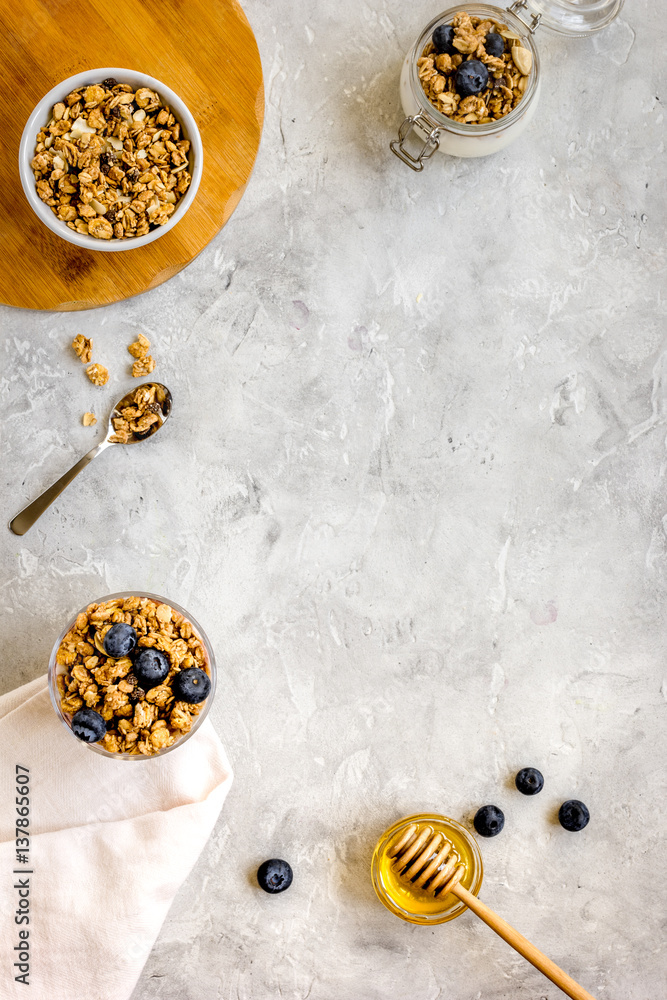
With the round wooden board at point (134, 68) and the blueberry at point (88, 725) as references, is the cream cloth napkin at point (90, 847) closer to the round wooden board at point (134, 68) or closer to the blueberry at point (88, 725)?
the blueberry at point (88, 725)

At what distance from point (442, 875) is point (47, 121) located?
5.03 feet

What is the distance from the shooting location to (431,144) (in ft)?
4.42

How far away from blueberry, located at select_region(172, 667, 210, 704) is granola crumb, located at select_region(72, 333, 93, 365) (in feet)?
2.06

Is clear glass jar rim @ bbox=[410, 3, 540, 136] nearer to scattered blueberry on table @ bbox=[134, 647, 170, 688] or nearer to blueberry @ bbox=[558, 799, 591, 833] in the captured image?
scattered blueberry on table @ bbox=[134, 647, 170, 688]

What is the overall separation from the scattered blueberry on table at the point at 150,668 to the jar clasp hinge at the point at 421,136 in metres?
1.00

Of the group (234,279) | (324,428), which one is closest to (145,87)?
(234,279)

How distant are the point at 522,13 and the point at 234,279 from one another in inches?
30.5

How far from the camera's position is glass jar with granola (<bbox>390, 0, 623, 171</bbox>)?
128 centimetres

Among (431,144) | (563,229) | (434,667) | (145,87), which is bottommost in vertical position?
(434,667)

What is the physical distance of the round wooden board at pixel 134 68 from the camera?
129 cm

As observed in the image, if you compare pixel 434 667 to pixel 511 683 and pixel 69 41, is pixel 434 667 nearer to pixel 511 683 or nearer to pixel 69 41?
pixel 511 683

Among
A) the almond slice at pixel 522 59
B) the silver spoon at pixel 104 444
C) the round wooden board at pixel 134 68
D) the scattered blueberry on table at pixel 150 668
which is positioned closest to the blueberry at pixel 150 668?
the scattered blueberry on table at pixel 150 668

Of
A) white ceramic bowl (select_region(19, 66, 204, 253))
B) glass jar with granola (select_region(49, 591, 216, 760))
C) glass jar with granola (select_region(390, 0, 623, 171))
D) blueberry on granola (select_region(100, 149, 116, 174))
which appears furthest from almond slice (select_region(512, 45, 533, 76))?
glass jar with granola (select_region(49, 591, 216, 760))

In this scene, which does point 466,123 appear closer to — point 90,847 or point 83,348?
point 83,348
